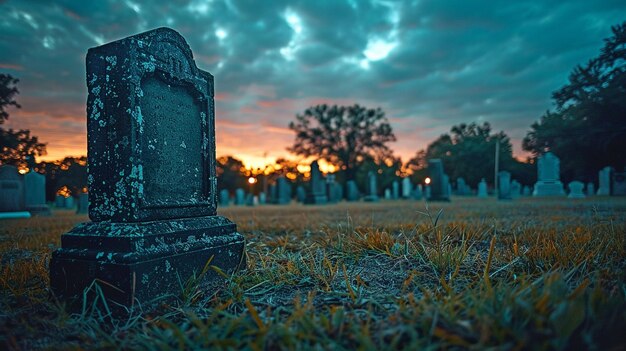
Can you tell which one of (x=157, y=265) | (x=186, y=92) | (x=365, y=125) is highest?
(x=365, y=125)

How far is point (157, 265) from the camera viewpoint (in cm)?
213

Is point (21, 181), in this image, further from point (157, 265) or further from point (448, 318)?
point (448, 318)

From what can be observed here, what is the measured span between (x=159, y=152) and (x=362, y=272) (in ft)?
5.65

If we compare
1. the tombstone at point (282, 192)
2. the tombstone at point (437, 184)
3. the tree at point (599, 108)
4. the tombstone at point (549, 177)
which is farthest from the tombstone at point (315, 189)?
the tree at point (599, 108)

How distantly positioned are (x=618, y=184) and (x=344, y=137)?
2771 centimetres

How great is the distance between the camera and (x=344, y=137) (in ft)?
145

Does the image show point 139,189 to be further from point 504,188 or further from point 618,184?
point 618,184

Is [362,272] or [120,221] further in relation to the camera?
[362,272]

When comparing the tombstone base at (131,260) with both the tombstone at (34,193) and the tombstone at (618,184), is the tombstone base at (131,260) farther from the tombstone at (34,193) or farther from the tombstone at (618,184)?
the tombstone at (618,184)

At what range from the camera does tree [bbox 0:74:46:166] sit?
22.6 metres

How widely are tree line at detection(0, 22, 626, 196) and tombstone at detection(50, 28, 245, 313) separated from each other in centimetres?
2009

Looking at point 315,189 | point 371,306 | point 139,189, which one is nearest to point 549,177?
point 315,189

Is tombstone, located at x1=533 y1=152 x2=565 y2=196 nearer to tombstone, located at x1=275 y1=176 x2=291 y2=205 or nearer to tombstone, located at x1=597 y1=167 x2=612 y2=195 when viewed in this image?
tombstone, located at x1=597 y1=167 x2=612 y2=195

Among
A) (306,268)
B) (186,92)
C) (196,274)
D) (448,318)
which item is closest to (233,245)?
(196,274)
